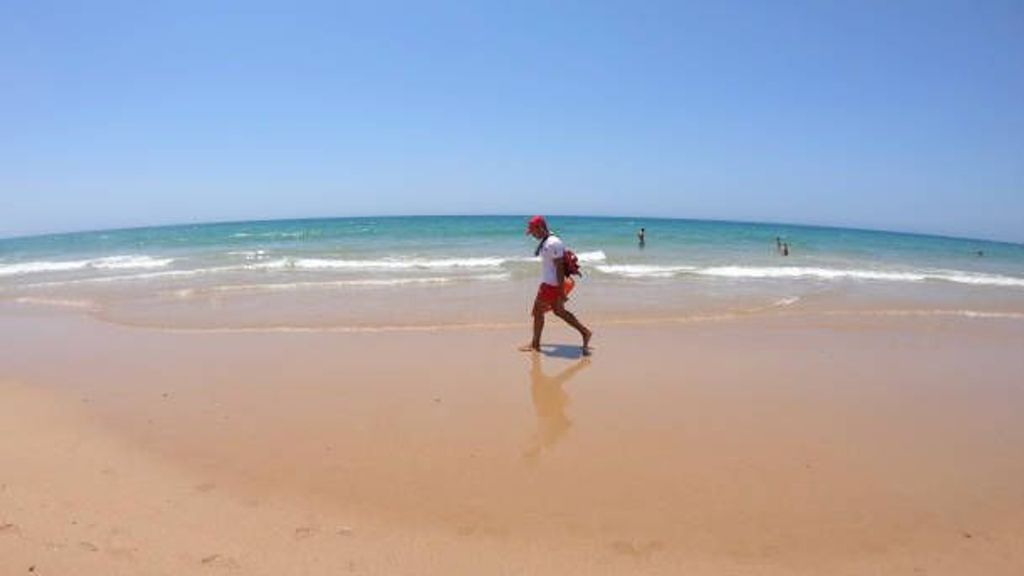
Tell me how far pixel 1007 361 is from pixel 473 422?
6.52 metres

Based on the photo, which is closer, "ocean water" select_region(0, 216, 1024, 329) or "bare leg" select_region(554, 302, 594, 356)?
"bare leg" select_region(554, 302, 594, 356)

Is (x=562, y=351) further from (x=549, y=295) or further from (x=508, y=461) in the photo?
(x=508, y=461)

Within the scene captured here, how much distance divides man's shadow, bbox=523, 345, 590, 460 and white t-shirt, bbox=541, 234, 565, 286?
0.83 m

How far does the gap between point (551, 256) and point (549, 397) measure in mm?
2559

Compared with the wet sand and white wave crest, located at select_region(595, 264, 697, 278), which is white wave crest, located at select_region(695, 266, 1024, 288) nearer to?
white wave crest, located at select_region(595, 264, 697, 278)

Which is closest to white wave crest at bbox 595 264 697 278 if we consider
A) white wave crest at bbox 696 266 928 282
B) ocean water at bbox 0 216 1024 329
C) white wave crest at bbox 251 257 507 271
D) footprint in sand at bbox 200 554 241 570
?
ocean water at bbox 0 216 1024 329

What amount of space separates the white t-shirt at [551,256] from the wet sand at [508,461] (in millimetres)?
917

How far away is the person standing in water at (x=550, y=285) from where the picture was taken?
26.1ft

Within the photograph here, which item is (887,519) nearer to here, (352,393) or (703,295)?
(352,393)

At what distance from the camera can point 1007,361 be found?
7.64 meters

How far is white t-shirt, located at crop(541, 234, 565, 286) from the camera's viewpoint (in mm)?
8008

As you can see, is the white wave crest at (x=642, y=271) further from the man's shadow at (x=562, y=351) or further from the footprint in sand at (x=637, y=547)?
the footprint in sand at (x=637, y=547)

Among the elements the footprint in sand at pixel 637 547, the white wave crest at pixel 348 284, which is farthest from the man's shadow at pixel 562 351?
the white wave crest at pixel 348 284

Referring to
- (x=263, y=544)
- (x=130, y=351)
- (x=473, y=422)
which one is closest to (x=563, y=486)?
(x=473, y=422)
